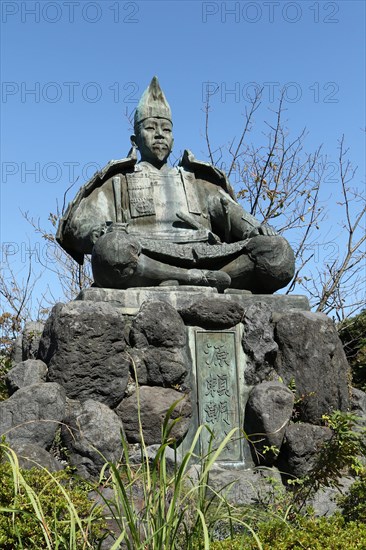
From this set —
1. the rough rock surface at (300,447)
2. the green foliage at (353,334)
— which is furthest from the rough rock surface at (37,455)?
the green foliage at (353,334)

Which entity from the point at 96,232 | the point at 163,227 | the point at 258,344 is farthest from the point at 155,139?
the point at 258,344

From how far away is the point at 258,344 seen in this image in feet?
19.2

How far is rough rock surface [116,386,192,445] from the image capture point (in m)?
5.43

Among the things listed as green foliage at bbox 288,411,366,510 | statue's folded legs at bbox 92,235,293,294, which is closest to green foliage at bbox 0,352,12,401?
statue's folded legs at bbox 92,235,293,294

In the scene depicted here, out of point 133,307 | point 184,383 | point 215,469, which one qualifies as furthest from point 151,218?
point 215,469

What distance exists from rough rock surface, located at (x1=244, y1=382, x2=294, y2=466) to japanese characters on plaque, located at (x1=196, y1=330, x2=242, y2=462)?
11 cm

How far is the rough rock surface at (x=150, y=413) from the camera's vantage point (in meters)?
5.43

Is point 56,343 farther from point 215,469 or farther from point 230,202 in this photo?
point 230,202

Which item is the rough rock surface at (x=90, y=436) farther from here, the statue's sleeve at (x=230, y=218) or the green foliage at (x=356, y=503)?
the statue's sleeve at (x=230, y=218)

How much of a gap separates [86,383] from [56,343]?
0.32 metres

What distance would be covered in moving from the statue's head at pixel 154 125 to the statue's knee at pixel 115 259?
113cm

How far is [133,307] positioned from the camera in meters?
5.77

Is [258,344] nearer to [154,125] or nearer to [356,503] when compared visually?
[356,503]

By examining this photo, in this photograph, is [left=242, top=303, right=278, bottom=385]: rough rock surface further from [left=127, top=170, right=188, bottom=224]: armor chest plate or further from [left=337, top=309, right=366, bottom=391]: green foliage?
[left=337, top=309, right=366, bottom=391]: green foliage
